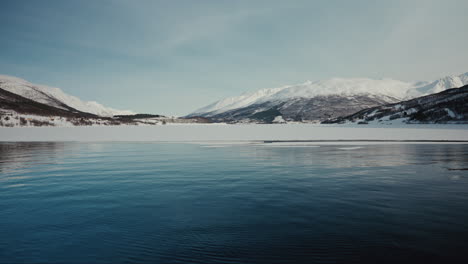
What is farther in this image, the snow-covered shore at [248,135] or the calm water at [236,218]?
the snow-covered shore at [248,135]

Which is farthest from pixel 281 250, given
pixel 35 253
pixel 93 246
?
pixel 35 253

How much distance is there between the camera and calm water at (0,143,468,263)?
5777 mm

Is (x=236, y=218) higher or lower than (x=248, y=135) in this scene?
lower

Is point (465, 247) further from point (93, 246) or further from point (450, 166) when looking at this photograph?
point (450, 166)

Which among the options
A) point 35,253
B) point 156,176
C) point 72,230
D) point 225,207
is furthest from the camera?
point 156,176

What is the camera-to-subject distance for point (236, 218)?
789cm

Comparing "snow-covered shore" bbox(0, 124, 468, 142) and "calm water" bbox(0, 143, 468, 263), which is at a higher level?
"snow-covered shore" bbox(0, 124, 468, 142)

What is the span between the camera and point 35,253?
581 cm

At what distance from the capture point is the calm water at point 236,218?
5.78m

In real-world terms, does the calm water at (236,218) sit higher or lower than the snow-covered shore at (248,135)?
lower

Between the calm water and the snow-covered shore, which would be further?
the snow-covered shore

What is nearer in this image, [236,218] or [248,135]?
[236,218]

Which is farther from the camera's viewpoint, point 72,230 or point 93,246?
point 72,230

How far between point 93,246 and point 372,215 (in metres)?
6.88
